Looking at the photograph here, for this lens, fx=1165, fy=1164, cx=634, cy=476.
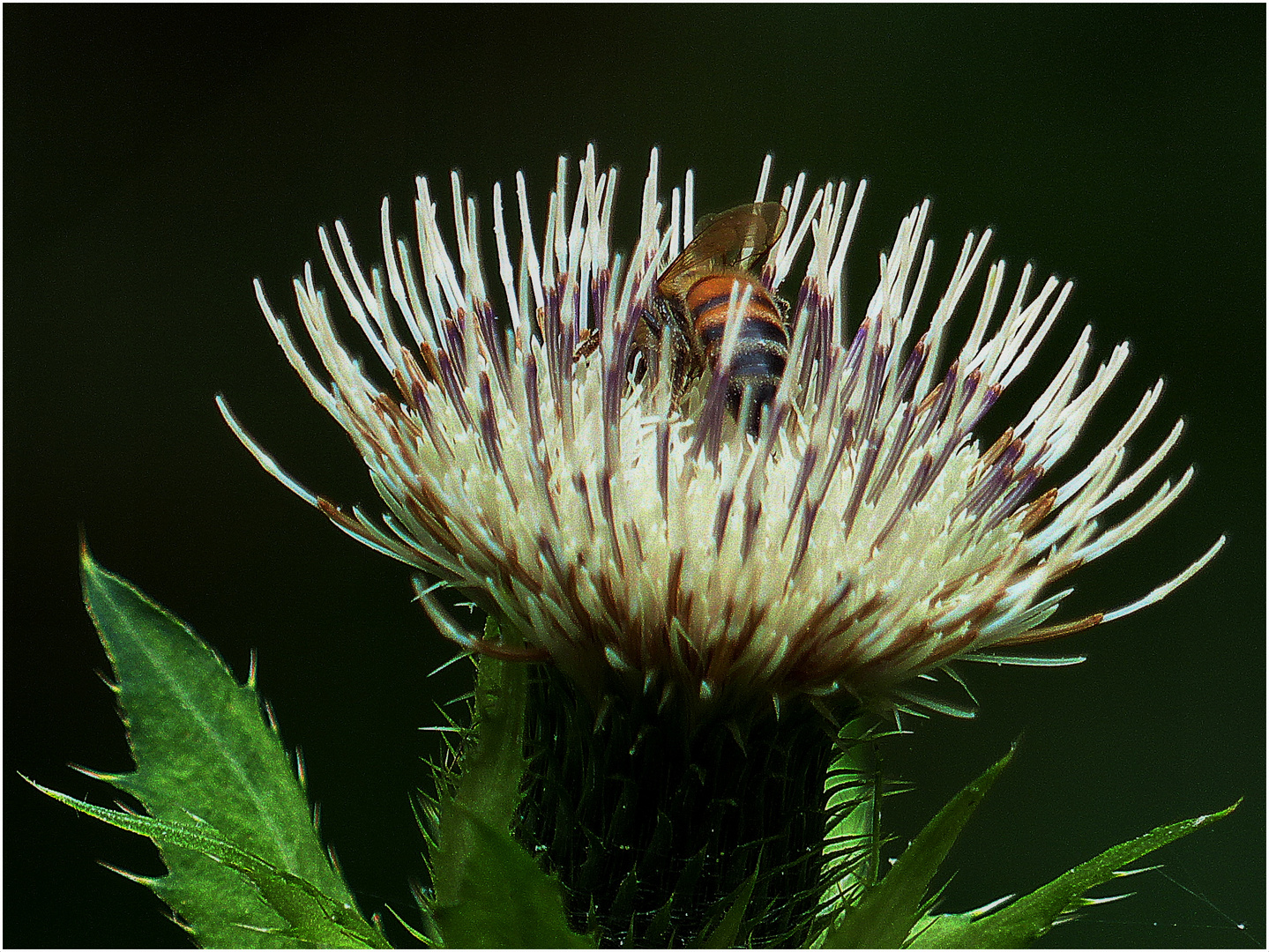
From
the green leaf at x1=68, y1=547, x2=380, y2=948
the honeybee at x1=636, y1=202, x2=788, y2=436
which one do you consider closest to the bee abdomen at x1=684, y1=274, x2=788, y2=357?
the honeybee at x1=636, y1=202, x2=788, y2=436

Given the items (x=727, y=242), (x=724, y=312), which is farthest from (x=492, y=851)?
(x=727, y=242)

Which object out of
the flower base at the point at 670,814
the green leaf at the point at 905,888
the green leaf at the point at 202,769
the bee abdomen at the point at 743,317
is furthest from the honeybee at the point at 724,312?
the green leaf at the point at 202,769

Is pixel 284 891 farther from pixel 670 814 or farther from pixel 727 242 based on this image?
pixel 727 242

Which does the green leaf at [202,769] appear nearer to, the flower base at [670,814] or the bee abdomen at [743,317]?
the flower base at [670,814]

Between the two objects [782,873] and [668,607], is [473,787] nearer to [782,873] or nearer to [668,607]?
[668,607]

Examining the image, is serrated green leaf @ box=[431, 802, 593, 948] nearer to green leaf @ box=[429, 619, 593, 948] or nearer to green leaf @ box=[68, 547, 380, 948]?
green leaf @ box=[429, 619, 593, 948]
